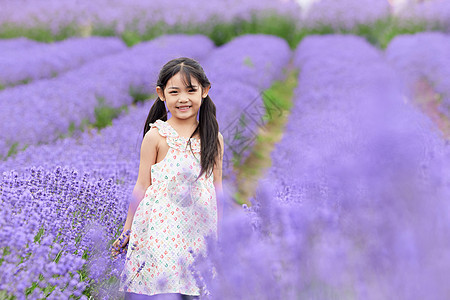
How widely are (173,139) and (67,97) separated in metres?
3.10

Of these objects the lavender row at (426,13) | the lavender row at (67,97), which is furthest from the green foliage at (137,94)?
the lavender row at (426,13)

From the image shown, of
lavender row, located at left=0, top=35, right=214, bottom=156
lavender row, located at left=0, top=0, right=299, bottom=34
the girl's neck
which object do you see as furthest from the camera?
lavender row, located at left=0, top=0, right=299, bottom=34

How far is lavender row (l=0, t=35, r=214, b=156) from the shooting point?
11.1 ft

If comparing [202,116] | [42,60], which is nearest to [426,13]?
[42,60]

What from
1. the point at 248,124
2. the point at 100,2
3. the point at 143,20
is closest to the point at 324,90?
the point at 248,124

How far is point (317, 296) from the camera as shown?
0.93 m

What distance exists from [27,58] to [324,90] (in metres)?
4.04

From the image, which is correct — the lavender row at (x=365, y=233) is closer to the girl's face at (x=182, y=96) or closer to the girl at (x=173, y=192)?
the girl at (x=173, y=192)

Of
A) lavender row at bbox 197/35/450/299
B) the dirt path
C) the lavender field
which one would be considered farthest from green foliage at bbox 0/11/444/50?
lavender row at bbox 197/35/450/299

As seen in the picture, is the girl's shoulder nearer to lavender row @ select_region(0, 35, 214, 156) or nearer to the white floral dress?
the white floral dress

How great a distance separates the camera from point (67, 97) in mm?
4406

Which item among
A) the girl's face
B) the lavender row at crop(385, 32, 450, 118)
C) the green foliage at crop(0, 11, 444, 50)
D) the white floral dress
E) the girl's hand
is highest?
the girl's face

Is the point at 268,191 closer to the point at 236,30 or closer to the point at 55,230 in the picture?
the point at 55,230

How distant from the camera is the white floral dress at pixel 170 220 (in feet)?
5.06
